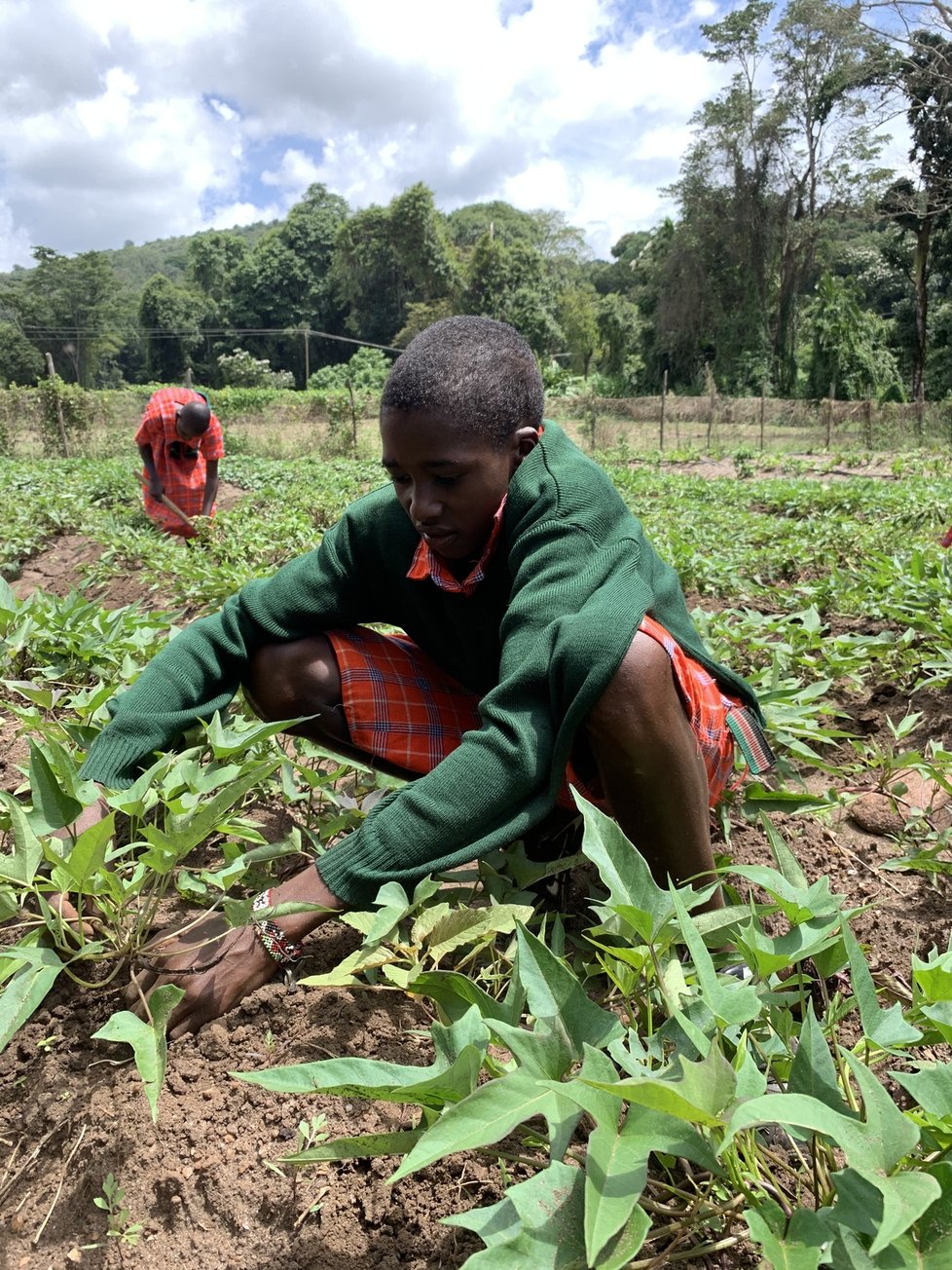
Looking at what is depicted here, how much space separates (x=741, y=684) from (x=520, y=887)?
1.96 ft

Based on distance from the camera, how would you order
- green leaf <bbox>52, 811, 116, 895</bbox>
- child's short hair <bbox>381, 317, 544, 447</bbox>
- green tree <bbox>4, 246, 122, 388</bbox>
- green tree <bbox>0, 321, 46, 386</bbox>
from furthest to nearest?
green tree <bbox>4, 246, 122, 388</bbox>
green tree <bbox>0, 321, 46, 386</bbox>
child's short hair <bbox>381, 317, 544, 447</bbox>
green leaf <bbox>52, 811, 116, 895</bbox>

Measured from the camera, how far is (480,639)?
185cm

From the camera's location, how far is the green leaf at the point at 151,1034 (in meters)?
1.02

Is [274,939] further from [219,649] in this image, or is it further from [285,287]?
[285,287]

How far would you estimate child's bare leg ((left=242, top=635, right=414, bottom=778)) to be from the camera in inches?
73.7

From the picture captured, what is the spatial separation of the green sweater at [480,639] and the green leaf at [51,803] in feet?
0.98

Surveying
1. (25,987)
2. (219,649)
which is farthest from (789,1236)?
(219,649)

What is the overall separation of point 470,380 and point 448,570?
374 millimetres

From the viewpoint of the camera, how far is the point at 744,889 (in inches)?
70.4

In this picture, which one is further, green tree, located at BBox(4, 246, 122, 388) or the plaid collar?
green tree, located at BBox(4, 246, 122, 388)

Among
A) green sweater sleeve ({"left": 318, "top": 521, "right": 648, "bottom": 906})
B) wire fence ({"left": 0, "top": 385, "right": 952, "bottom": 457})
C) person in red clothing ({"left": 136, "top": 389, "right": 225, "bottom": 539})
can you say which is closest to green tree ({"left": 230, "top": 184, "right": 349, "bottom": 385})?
wire fence ({"left": 0, "top": 385, "right": 952, "bottom": 457})

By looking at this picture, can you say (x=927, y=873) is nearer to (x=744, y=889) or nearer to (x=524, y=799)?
(x=744, y=889)

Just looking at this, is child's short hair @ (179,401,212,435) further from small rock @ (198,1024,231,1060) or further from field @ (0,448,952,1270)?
small rock @ (198,1024,231,1060)

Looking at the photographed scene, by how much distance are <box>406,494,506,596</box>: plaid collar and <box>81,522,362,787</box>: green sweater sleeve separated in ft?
0.61
